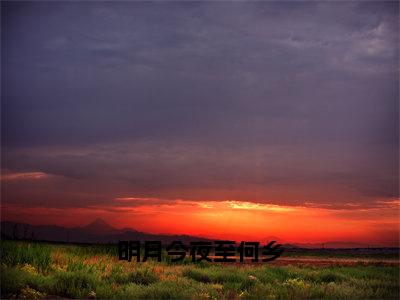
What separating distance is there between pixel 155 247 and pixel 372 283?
8.58 meters

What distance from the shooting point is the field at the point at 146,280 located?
597 inches

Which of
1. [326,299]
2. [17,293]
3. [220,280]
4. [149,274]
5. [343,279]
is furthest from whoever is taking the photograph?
[343,279]

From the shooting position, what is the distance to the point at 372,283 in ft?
→ 66.1

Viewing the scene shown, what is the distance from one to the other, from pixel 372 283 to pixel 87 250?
36.5 ft

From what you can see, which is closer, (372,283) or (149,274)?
(149,274)

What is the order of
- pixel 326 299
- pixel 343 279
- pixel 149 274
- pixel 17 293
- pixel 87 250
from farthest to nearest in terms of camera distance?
pixel 87 250 → pixel 343 279 → pixel 149 274 → pixel 326 299 → pixel 17 293

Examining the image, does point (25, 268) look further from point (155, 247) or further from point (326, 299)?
point (326, 299)

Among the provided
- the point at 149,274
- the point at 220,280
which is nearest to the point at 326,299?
the point at 220,280

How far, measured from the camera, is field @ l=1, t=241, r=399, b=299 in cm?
1516

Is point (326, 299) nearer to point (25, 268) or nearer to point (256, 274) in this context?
point (256, 274)

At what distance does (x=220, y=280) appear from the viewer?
19.2 metres

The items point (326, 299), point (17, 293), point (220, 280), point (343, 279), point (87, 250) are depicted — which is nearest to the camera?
point (17, 293)

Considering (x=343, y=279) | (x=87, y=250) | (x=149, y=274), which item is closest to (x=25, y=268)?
(x=149, y=274)

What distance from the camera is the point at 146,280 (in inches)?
697
